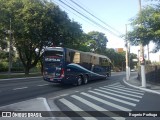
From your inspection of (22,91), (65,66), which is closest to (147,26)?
(65,66)

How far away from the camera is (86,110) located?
37.7 ft

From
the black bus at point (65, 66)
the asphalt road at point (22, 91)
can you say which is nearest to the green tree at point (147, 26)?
the black bus at point (65, 66)

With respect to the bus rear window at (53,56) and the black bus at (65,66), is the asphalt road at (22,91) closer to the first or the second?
the black bus at (65,66)

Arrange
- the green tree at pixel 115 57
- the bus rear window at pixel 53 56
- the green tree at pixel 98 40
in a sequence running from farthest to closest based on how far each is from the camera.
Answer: the green tree at pixel 115 57
the green tree at pixel 98 40
the bus rear window at pixel 53 56

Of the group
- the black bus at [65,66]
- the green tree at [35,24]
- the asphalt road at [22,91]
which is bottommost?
the asphalt road at [22,91]

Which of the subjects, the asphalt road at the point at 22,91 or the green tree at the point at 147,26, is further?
the green tree at the point at 147,26

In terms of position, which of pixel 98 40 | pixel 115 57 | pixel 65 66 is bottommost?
pixel 65 66

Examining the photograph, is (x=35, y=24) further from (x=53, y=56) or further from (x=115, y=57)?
(x=115, y=57)

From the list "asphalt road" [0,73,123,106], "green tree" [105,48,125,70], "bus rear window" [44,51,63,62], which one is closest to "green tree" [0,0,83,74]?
"bus rear window" [44,51,63,62]

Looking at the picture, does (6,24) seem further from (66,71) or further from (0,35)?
(66,71)

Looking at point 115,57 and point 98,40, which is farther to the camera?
point 115,57

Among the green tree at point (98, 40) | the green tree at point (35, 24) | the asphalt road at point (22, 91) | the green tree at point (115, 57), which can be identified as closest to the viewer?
the asphalt road at point (22, 91)

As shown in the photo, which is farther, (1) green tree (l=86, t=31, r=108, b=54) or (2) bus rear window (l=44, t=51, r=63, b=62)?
(1) green tree (l=86, t=31, r=108, b=54)

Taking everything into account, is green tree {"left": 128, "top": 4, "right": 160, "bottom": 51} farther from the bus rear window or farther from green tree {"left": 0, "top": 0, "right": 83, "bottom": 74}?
green tree {"left": 0, "top": 0, "right": 83, "bottom": 74}
